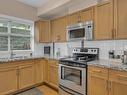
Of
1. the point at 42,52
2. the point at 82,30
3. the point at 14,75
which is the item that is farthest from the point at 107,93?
the point at 42,52

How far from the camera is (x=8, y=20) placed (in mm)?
3547

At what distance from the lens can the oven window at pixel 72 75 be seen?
2477 mm

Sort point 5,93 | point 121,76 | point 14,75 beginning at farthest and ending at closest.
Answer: point 14,75
point 5,93
point 121,76

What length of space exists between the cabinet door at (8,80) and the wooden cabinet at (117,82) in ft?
7.68

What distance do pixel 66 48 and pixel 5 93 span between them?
6.90ft

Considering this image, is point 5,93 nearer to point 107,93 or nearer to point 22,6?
point 107,93

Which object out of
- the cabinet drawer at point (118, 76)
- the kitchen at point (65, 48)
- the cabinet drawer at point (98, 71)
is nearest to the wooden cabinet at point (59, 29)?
the kitchen at point (65, 48)

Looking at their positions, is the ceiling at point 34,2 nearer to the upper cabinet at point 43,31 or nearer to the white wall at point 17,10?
the white wall at point 17,10

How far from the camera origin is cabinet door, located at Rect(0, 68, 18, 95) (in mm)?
2761

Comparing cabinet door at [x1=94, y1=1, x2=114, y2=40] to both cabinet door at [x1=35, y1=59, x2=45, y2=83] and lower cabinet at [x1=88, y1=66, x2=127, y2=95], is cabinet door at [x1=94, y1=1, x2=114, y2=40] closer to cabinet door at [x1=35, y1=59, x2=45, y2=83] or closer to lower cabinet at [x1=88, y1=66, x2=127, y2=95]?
lower cabinet at [x1=88, y1=66, x2=127, y2=95]

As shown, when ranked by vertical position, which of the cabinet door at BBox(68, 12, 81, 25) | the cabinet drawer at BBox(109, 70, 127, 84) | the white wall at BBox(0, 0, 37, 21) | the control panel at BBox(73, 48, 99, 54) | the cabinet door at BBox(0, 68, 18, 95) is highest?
the white wall at BBox(0, 0, 37, 21)

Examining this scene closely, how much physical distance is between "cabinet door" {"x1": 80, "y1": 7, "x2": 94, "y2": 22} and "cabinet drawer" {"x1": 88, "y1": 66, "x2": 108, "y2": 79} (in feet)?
3.97

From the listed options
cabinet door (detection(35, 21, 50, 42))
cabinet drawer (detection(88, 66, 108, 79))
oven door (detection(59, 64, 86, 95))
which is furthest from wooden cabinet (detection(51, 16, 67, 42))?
cabinet drawer (detection(88, 66, 108, 79))

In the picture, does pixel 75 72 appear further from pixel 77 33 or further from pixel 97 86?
pixel 77 33
